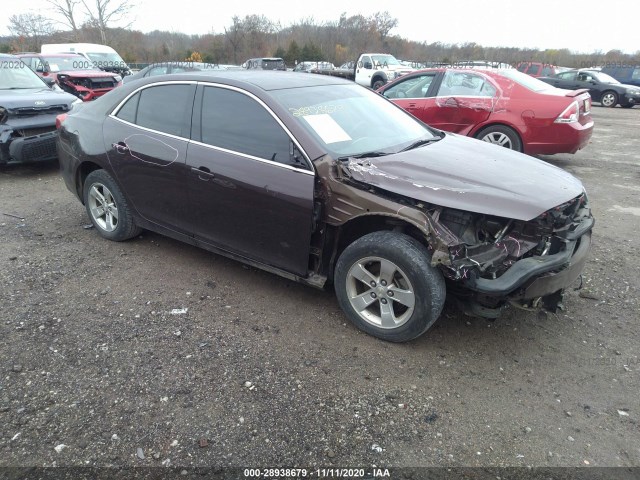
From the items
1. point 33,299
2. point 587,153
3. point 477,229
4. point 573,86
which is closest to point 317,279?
point 477,229

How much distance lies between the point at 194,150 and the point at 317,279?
1411mm

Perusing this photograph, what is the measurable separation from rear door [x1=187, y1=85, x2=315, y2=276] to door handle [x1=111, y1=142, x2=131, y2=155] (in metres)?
0.80

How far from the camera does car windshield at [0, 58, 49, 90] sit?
7530mm

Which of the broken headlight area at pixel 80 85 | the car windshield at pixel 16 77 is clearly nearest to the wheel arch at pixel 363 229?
the car windshield at pixel 16 77

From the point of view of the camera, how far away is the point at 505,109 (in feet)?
22.9

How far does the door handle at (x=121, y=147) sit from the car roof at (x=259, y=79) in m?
0.59

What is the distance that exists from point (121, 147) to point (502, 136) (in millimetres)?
5554

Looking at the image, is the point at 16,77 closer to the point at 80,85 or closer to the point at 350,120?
the point at 80,85

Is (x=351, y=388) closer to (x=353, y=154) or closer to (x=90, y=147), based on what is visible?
(x=353, y=154)

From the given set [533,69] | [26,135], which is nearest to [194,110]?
[26,135]

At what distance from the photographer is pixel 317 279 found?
3.29 meters

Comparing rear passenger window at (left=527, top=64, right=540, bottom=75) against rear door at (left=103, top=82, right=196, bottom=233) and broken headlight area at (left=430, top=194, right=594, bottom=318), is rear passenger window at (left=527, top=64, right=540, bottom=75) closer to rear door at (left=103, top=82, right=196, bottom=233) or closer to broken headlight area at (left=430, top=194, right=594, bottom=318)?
broken headlight area at (left=430, top=194, right=594, bottom=318)

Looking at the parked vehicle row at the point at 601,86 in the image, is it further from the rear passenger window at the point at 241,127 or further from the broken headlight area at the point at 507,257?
the rear passenger window at the point at 241,127

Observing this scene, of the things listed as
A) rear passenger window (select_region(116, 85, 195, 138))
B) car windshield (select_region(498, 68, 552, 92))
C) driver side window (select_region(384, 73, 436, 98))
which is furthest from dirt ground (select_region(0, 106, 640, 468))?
driver side window (select_region(384, 73, 436, 98))
